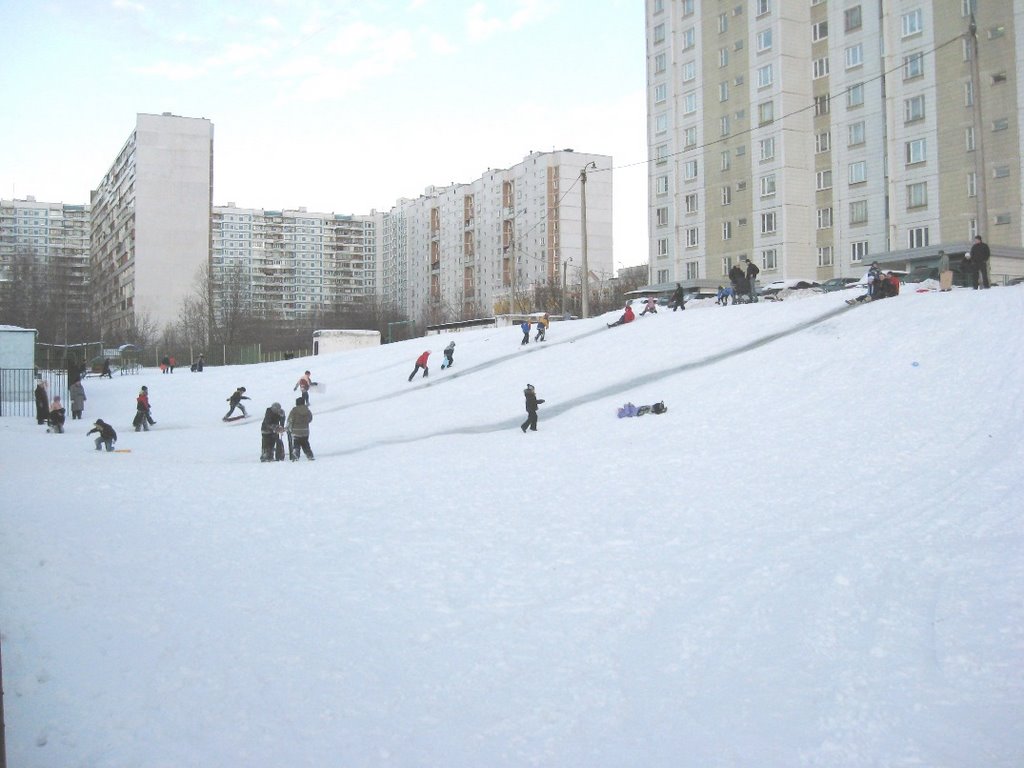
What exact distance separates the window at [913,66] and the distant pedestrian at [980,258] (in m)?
27.5

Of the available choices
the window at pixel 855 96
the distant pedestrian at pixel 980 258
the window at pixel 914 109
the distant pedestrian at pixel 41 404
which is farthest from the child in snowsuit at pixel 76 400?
the window at pixel 855 96

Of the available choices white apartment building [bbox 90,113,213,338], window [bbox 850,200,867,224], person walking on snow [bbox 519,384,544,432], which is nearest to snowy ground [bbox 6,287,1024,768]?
person walking on snow [bbox 519,384,544,432]

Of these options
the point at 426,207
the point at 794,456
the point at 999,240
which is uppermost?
the point at 426,207

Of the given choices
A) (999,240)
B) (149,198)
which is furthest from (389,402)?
(149,198)

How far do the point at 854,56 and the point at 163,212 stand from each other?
251 ft

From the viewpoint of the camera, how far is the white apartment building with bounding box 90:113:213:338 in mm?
92250

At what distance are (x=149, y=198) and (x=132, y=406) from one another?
69.6 m

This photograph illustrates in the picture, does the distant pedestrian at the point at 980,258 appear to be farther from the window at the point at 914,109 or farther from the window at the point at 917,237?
the window at the point at 914,109

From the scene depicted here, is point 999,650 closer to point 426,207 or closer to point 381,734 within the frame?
point 381,734

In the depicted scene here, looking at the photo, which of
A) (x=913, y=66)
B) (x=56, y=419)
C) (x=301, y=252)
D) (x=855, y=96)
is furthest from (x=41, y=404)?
(x=301, y=252)

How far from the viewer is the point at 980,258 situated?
A: 22266 millimetres

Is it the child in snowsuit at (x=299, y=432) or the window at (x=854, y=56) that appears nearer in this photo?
the child in snowsuit at (x=299, y=432)

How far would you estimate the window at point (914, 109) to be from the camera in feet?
147

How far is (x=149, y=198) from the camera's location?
9250 centimetres
